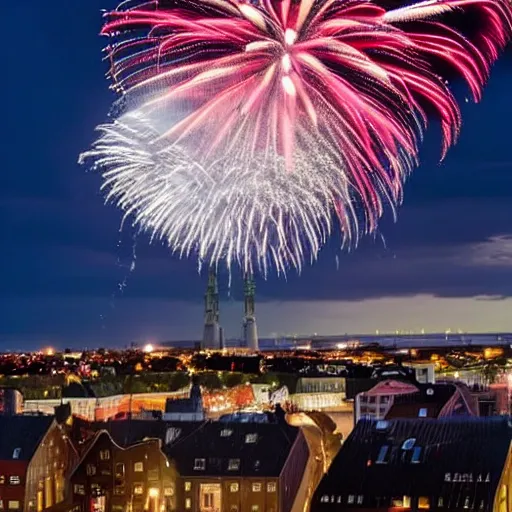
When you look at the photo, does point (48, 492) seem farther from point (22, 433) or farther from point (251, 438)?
point (251, 438)

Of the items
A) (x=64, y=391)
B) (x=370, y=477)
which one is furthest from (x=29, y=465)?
(x=64, y=391)

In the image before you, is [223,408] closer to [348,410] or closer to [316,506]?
[348,410]

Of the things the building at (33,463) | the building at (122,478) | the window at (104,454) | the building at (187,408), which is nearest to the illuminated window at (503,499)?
the building at (122,478)

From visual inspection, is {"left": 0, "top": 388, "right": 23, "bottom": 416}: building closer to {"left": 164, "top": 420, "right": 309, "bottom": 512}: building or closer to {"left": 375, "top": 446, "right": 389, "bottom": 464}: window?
{"left": 164, "top": 420, "right": 309, "bottom": 512}: building

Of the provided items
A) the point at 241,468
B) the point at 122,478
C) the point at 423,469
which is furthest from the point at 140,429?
the point at 423,469

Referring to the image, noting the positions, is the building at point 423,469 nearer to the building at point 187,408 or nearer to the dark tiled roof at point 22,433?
the dark tiled roof at point 22,433

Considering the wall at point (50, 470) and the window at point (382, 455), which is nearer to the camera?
the window at point (382, 455)

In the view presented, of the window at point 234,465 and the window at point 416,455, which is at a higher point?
the window at point 416,455
